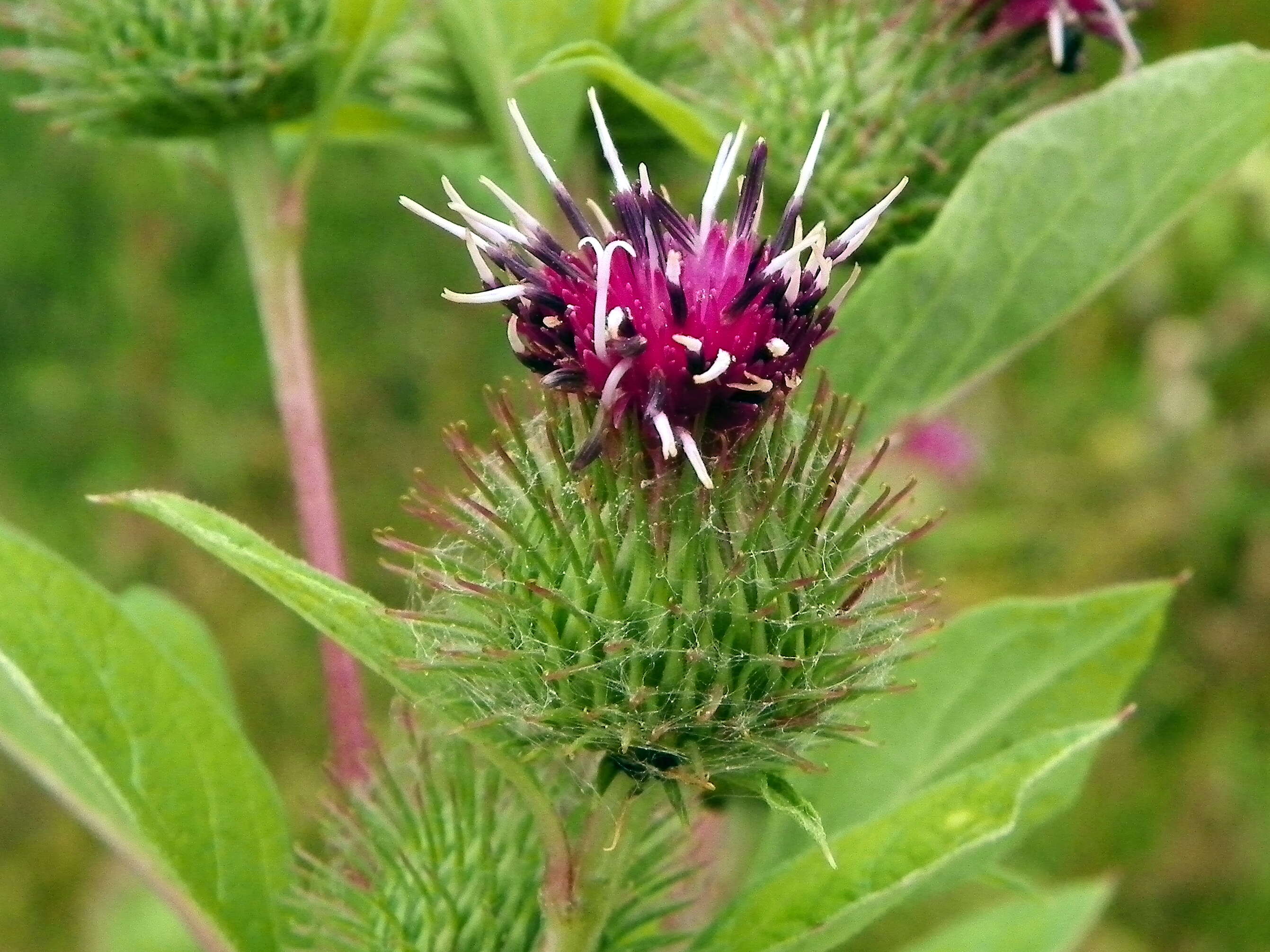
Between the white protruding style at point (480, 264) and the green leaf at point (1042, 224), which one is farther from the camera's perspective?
the green leaf at point (1042, 224)

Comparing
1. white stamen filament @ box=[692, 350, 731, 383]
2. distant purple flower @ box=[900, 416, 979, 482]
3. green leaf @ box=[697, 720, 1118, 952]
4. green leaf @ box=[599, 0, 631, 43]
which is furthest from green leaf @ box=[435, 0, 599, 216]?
distant purple flower @ box=[900, 416, 979, 482]

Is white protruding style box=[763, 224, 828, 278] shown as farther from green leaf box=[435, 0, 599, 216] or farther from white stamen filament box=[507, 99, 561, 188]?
green leaf box=[435, 0, 599, 216]

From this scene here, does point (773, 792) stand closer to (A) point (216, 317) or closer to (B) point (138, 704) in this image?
(B) point (138, 704)

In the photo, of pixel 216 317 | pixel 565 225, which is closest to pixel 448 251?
pixel 216 317

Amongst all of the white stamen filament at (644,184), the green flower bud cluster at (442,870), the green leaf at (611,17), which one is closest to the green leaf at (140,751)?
the green flower bud cluster at (442,870)

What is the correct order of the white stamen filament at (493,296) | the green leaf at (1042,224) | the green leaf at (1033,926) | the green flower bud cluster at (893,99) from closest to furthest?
the white stamen filament at (493,296), the green leaf at (1042,224), the green flower bud cluster at (893,99), the green leaf at (1033,926)

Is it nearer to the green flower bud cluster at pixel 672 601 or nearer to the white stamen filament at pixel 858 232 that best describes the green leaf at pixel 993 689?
the green flower bud cluster at pixel 672 601

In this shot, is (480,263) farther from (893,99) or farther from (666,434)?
(893,99)

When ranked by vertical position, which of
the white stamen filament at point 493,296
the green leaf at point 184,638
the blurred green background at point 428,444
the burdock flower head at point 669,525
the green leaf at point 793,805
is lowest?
the blurred green background at point 428,444
